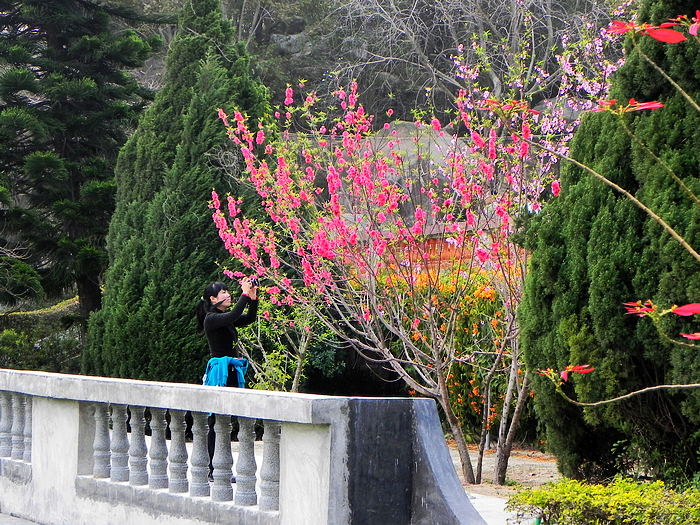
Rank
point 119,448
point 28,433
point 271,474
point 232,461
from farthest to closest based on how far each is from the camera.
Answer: point 28,433 → point 119,448 → point 232,461 → point 271,474

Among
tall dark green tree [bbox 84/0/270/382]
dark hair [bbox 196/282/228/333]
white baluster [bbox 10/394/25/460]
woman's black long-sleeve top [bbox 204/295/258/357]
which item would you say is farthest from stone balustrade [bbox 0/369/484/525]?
tall dark green tree [bbox 84/0/270/382]

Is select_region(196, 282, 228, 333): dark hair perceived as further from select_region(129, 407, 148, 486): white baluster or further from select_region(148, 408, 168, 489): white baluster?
select_region(148, 408, 168, 489): white baluster

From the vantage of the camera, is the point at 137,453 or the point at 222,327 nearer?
the point at 137,453

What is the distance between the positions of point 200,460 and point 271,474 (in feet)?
1.87

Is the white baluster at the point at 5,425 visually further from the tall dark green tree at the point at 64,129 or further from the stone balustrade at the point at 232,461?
the tall dark green tree at the point at 64,129

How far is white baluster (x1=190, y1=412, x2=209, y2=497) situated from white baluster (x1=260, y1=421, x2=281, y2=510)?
51cm

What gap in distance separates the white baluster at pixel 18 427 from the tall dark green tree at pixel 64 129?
25.6ft

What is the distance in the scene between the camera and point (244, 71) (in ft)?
38.9

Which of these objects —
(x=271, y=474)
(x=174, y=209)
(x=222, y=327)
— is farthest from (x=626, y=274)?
(x=174, y=209)

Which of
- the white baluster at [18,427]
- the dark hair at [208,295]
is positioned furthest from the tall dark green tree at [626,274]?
the white baluster at [18,427]

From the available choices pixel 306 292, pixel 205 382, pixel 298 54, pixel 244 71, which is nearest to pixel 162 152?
pixel 244 71

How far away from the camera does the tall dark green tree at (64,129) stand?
14.1 meters

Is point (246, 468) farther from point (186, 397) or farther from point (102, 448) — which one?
point (102, 448)

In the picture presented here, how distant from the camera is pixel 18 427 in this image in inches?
248
